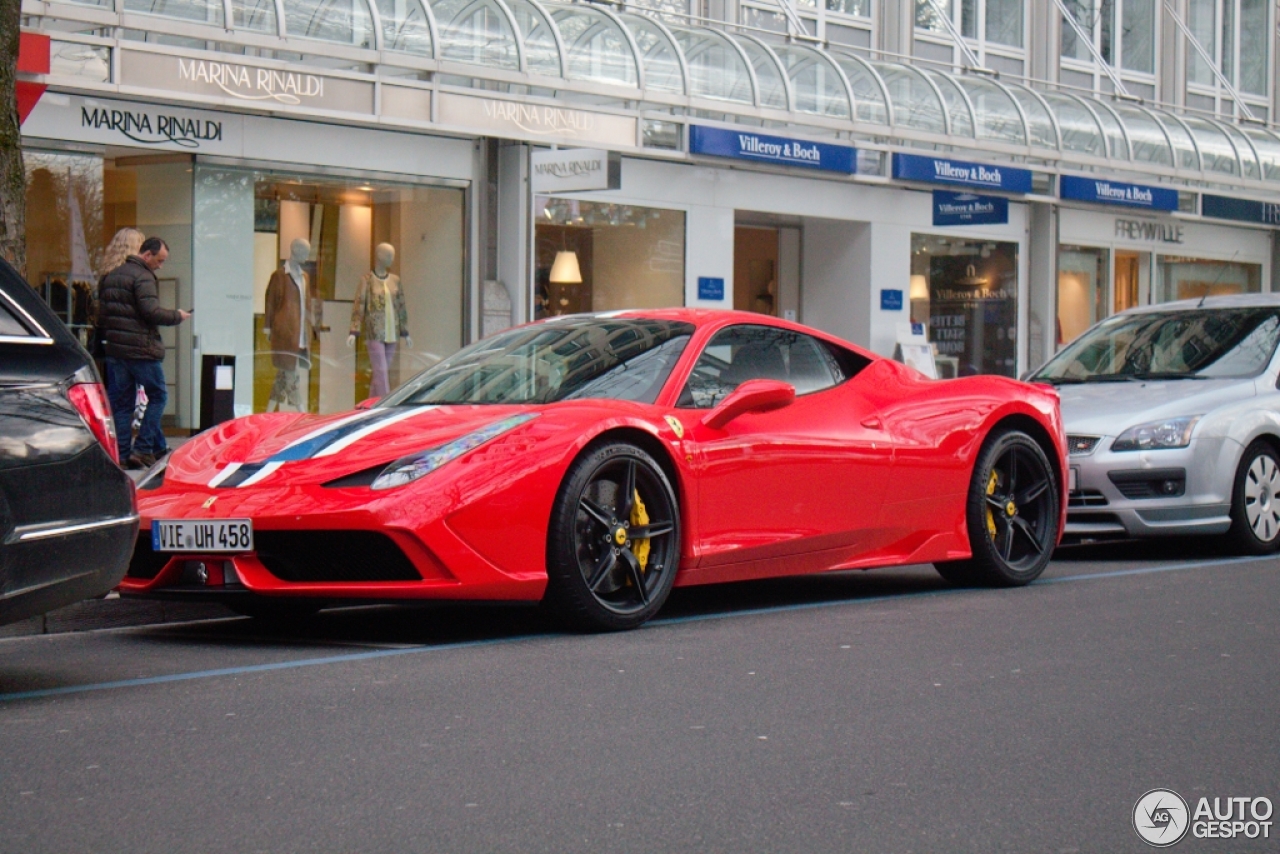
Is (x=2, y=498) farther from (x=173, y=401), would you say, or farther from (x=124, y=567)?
(x=173, y=401)

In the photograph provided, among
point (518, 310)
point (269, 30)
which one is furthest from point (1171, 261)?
point (269, 30)

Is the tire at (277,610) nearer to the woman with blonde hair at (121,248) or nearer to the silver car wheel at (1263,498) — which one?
the silver car wheel at (1263,498)

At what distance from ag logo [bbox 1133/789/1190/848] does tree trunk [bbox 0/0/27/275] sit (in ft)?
20.8

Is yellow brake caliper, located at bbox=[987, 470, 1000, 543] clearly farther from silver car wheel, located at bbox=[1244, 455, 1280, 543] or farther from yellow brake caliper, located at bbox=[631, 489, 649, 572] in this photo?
silver car wheel, located at bbox=[1244, 455, 1280, 543]

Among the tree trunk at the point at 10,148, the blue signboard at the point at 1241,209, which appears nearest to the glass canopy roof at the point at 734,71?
the blue signboard at the point at 1241,209

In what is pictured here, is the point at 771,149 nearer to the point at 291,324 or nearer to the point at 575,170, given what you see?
the point at 575,170

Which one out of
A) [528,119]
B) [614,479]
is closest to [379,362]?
[528,119]

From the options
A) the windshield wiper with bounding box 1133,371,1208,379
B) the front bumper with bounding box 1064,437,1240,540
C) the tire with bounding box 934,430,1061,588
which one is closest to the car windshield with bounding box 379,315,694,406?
the tire with bounding box 934,430,1061,588

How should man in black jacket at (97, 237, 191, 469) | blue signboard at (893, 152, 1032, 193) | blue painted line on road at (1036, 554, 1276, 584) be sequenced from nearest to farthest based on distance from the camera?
blue painted line on road at (1036, 554, 1276, 584) → man in black jacket at (97, 237, 191, 469) → blue signboard at (893, 152, 1032, 193)

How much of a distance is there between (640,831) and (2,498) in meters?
2.33

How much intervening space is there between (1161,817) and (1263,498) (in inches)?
276

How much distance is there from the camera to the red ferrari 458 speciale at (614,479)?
623 cm

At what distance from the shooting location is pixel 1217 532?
33.7 ft

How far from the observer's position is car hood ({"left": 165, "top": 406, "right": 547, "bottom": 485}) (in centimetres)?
643
